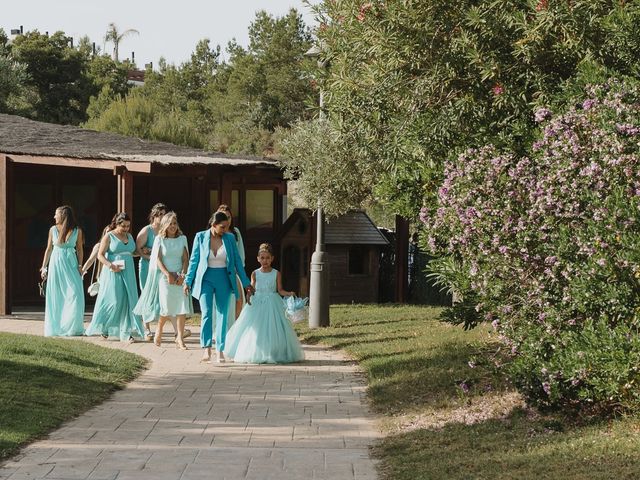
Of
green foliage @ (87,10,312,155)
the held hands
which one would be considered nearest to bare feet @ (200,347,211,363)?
→ the held hands

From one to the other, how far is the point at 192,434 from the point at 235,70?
57.5m

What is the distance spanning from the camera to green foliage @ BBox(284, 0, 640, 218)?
9.62 m

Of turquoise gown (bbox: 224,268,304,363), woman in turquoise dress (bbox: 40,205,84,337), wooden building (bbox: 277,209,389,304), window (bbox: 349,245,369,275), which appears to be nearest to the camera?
turquoise gown (bbox: 224,268,304,363)

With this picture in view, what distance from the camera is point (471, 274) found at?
911cm

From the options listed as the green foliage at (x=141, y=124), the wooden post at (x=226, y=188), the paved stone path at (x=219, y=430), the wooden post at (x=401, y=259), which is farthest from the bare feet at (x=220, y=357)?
the green foliage at (x=141, y=124)

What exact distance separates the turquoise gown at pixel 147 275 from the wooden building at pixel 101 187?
2.23 metres

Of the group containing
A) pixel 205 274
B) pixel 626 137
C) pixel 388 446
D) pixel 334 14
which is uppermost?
pixel 334 14

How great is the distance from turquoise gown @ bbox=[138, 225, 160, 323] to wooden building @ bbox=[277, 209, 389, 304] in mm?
6291

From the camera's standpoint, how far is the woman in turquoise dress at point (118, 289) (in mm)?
15953

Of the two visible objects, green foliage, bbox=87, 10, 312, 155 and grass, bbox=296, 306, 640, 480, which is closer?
grass, bbox=296, 306, 640, 480

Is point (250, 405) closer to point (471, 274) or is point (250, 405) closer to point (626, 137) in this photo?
point (471, 274)

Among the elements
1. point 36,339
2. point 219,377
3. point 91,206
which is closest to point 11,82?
point 91,206

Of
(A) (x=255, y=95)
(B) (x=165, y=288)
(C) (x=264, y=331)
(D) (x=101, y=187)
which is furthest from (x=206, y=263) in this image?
(A) (x=255, y=95)

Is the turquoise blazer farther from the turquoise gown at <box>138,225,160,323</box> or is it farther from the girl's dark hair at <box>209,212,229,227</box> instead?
the turquoise gown at <box>138,225,160,323</box>
